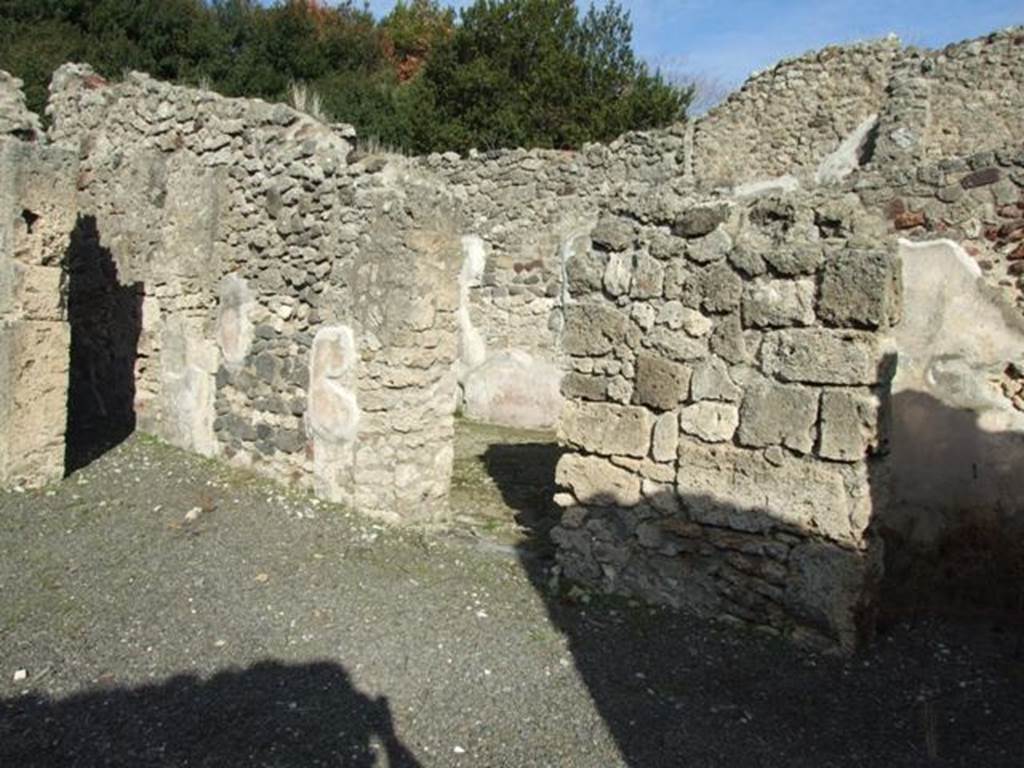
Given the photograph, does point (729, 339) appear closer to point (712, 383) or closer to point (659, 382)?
point (712, 383)

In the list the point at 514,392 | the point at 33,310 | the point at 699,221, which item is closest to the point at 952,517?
the point at 699,221

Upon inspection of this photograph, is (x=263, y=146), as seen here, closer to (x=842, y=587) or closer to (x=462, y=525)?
(x=462, y=525)

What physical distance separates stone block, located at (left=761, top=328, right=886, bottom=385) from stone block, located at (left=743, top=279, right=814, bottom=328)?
5 centimetres

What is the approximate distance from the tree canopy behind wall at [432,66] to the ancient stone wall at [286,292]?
1439 centimetres

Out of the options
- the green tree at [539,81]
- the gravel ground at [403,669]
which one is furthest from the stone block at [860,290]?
the green tree at [539,81]

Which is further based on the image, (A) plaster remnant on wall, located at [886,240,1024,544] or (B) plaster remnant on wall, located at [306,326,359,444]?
(B) plaster remnant on wall, located at [306,326,359,444]

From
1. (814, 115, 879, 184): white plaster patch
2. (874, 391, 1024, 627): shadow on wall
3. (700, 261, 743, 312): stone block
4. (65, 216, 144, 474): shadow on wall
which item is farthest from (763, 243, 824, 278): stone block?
(814, 115, 879, 184): white plaster patch

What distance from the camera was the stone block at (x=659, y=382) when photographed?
12.8ft

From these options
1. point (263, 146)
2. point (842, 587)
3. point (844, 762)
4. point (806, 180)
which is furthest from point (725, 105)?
point (844, 762)

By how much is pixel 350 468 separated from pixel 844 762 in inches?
128

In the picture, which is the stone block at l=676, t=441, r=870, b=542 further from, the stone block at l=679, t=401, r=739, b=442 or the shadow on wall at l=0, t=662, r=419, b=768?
the shadow on wall at l=0, t=662, r=419, b=768

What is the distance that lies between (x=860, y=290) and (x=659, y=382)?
959 mm

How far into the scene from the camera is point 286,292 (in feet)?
18.2

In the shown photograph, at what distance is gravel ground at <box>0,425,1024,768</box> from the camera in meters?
2.91
